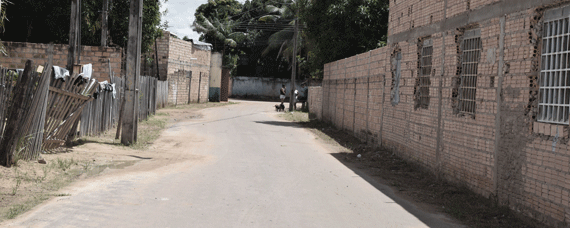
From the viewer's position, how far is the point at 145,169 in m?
8.83

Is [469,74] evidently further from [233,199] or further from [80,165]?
[80,165]

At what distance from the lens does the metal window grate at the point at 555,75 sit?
5684mm

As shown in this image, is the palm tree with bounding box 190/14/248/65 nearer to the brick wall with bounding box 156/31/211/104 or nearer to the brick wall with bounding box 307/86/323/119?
the brick wall with bounding box 156/31/211/104

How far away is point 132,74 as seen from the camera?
11961 millimetres

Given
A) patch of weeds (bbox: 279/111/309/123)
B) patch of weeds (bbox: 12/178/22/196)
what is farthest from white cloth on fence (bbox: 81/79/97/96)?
patch of weeds (bbox: 279/111/309/123)

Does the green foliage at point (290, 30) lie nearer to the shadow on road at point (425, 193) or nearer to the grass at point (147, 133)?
the grass at point (147, 133)

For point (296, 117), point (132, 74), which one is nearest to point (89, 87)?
point (132, 74)

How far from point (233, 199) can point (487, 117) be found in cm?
390

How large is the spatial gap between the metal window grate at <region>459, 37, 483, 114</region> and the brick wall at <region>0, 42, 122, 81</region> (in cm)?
1242

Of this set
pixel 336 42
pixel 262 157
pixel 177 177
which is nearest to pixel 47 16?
pixel 336 42

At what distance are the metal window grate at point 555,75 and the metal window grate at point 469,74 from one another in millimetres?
1768

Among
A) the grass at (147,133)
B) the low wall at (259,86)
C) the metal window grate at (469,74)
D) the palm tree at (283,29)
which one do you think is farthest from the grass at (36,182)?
the low wall at (259,86)

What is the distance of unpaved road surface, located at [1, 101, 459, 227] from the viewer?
17.6 feet

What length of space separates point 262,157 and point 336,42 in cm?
1277
